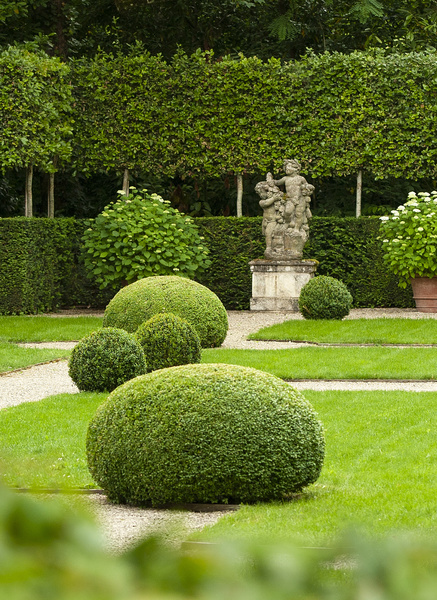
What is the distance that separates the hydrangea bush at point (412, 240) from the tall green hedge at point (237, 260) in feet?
2.40

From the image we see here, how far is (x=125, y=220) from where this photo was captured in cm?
1648

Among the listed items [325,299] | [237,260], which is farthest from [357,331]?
[237,260]

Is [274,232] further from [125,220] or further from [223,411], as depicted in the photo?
[223,411]

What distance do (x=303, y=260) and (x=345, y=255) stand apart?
123 cm

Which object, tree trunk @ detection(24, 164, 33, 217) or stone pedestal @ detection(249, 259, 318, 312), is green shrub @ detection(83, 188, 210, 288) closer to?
stone pedestal @ detection(249, 259, 318, 312)

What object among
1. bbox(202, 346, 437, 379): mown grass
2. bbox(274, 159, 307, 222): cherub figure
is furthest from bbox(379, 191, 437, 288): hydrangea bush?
bbox(202, 346, 437, 379): mown grass

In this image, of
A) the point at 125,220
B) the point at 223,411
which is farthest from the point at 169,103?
the point at 223,411

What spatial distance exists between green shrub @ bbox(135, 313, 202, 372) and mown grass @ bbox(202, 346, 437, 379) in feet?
3.24

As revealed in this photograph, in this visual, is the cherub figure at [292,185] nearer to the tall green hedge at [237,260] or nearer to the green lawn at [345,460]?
the tall green hedge at [237,260]

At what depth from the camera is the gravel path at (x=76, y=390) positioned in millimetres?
824

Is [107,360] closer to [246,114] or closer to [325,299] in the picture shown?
[325,299]

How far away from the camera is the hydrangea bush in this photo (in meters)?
15.8

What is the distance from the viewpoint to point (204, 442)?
4.57 metres

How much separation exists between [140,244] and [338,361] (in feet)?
22.8
